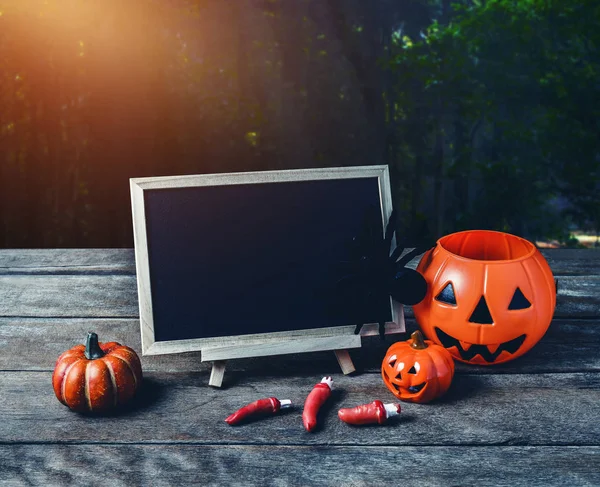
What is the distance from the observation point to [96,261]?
80.7 inches

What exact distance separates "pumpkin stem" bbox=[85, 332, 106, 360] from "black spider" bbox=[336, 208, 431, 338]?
50 cm

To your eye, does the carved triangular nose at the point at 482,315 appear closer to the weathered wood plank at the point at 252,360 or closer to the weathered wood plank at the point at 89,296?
the weathered wood plank at the point at 252,360

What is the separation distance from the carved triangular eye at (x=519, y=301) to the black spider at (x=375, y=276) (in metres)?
0.18

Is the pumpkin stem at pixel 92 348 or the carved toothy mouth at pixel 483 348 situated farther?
the carved toothy mouth at pixel 483 348

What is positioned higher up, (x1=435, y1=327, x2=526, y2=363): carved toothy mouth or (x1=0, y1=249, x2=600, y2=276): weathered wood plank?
(x1=0, y1=249, x2=600, y2=276): weathered wood plank

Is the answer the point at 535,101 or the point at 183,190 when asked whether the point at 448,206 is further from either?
the point at 183,190

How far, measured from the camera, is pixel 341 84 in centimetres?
377

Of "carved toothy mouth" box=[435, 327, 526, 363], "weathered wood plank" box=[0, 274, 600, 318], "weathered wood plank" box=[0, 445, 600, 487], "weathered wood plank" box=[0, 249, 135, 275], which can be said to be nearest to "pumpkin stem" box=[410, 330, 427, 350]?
"carved toothy mouth" box=[435, 327, 526, 363]

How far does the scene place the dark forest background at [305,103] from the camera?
3166mm

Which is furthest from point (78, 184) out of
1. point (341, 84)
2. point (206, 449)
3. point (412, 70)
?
point (206, 449)

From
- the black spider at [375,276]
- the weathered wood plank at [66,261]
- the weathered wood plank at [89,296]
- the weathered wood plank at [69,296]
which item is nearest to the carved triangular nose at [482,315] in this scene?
the black spider at [375,276]

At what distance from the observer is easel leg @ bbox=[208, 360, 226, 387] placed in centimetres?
127

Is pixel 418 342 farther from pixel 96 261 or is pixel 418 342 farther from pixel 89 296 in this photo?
pixel 96 261

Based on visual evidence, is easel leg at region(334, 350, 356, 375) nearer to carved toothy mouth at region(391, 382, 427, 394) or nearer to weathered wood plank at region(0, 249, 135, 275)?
carved toothy mouth at region(391, 382, 427, 394)
